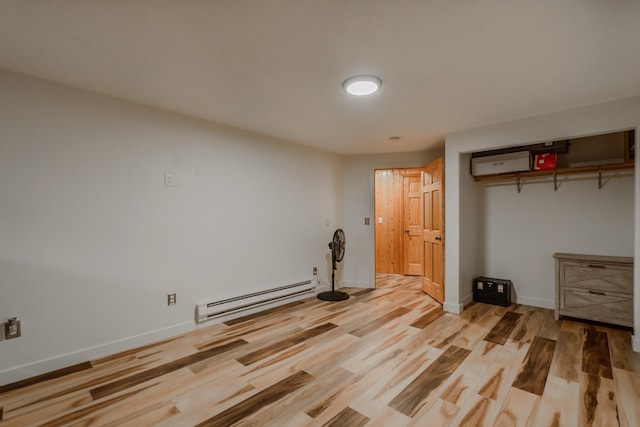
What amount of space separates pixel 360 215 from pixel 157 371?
11.4ft

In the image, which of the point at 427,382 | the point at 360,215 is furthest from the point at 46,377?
the point at 360,215

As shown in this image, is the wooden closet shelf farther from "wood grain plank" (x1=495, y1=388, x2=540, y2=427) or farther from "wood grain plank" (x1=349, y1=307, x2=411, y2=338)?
"wood grain plank" (x1=495, y1=388, x2=540, y2=427)

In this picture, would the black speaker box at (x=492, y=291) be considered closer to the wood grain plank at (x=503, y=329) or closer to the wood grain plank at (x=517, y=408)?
the wood grain plank at (x=503, y=329)

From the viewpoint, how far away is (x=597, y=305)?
3084 millimetres

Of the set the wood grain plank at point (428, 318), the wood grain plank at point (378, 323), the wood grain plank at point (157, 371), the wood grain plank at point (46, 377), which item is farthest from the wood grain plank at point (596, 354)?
the wood grain plank at point (46, 377)

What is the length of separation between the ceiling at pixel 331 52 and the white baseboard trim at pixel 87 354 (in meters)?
2.15

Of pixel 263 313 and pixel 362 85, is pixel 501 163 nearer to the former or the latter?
pixel 362 85

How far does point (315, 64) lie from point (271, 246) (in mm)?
2425

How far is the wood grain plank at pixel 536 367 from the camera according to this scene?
2043 millimetres

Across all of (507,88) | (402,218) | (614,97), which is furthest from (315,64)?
(402,218)

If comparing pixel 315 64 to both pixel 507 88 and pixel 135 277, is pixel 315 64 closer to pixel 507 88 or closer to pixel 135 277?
pixel 507 88

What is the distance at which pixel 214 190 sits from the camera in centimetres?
324

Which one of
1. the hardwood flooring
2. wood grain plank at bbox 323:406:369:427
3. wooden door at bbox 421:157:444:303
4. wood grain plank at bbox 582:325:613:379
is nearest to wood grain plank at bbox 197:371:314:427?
the hardwood flooring

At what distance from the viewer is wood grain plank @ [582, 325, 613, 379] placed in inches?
88.0
